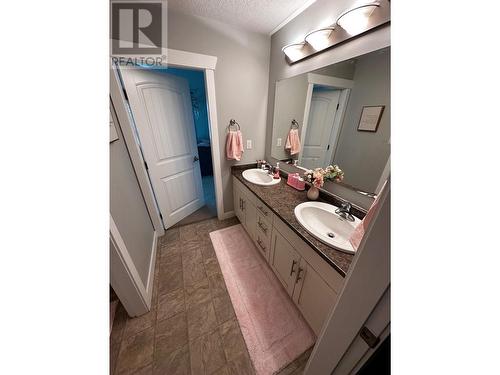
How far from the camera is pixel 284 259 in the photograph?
1.25 meters

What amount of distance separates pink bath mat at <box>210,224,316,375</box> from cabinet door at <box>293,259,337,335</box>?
0.17 m

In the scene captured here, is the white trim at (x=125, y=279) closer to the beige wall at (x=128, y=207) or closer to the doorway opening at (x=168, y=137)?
the beige wall at (x=128, y=207)

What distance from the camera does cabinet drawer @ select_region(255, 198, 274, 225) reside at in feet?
4.43

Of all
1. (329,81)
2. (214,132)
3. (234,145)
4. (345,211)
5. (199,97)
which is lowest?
(345,211)

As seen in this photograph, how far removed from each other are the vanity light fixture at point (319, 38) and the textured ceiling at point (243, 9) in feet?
0.99

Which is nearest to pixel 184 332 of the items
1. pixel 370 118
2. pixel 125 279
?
pixel 125 279

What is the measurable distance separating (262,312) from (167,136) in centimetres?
200

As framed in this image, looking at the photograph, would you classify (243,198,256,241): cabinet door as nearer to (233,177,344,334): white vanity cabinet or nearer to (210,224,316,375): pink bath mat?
(233,177,344,334): white vanity cabinet

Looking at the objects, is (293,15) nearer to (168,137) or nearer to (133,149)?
(168,137)

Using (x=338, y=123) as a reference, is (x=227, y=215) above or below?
below

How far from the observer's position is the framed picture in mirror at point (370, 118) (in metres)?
1.00
